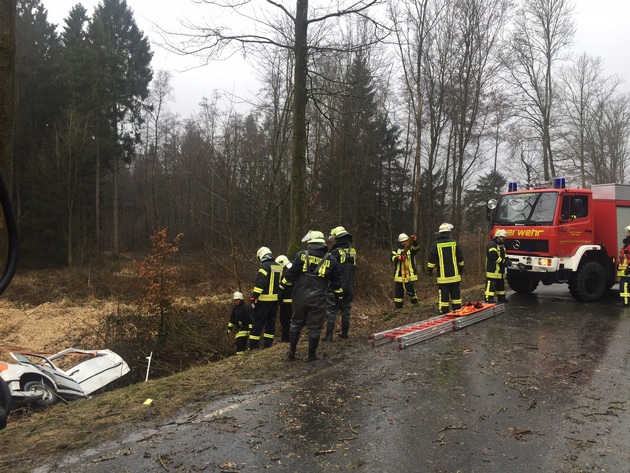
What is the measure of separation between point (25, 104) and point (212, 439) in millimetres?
33267

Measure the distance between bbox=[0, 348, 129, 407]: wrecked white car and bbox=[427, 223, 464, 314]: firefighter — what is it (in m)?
6.55

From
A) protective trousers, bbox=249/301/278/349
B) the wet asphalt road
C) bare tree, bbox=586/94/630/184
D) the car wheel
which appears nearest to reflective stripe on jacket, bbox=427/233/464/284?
the wet asphalt road

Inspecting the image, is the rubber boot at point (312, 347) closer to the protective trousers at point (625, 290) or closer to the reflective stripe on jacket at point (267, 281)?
the reflective stripe on jacket at point (267, 281)

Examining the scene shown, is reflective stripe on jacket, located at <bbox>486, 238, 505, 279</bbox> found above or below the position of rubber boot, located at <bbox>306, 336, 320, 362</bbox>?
above

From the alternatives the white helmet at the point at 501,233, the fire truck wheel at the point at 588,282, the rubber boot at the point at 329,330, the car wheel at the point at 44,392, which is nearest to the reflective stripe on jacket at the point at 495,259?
the white helmet at the point at 501,233

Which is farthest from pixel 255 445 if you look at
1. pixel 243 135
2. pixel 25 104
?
pixel 25 104

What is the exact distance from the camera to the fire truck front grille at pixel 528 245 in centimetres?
1081

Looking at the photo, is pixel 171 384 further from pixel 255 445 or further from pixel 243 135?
pixel 243 135

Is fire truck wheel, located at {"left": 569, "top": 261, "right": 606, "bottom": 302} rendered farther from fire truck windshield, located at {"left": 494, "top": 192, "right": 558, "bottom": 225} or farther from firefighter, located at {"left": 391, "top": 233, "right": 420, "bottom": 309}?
firefighter, located at {"left": 391, "top": 233, "right": 420, "bottom": 309}

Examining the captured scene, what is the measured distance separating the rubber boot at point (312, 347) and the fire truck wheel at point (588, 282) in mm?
7694

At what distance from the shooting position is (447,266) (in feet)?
31.2

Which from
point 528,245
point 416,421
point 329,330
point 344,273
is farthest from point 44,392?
point 528,245

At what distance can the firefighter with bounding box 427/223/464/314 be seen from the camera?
9484mm

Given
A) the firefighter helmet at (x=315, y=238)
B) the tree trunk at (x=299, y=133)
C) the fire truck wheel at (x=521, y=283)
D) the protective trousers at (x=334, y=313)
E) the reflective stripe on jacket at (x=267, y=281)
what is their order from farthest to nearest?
1. the fire truck wheel at (x=521, y=283)
2. the tree trunk at (x=299, y=133)
3. the reflective stripe on jacket at (x=267, y=281)
4. the protective trousers at (x=334, y=313)
5. the firefighter helmet at (x=315, y=238)
